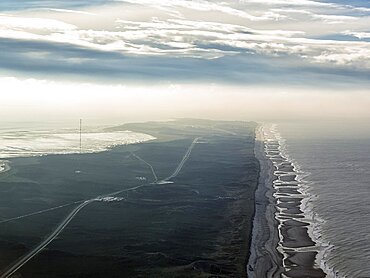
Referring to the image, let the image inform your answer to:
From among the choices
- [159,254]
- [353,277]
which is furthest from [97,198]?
[353,277]

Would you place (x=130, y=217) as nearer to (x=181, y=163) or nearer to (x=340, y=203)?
(x=340, y=203)

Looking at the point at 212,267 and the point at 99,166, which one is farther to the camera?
the point at 99,166

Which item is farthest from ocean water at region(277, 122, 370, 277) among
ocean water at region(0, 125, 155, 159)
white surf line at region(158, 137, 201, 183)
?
ocean water at region(0, 125, 155, 159)

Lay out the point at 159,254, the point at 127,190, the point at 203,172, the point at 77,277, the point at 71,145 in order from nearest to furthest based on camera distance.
A: the point at 77,277 → the point at 159,254 → the point at 127,190 → the point at 203,172 → the point at 71,145

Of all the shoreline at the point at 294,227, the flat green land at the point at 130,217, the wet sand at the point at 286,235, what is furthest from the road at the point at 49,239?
the shoreline at the point at 294,227

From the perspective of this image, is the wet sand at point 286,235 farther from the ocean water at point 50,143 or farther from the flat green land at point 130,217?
the ocean water at point 50,143

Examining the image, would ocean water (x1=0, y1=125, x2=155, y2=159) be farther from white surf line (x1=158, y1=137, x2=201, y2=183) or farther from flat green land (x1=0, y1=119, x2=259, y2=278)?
white surf line (x1=158, y1=137, x2=201, y2=183)

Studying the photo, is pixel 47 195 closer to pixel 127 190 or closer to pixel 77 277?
pixel 127 190

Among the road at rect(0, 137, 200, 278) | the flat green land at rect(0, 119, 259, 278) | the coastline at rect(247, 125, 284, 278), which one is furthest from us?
the coastline at rect(247, 125, 284, 278)
